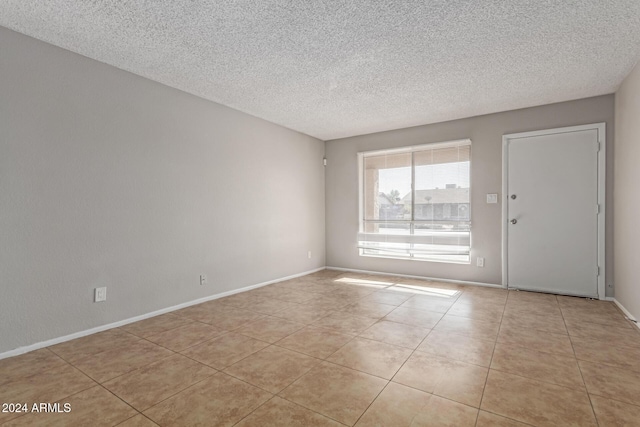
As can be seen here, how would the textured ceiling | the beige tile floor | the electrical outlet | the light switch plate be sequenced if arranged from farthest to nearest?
1. the light switch plate
2. the electrical outlet
3. the textured ceiling
4. the beige tile floor

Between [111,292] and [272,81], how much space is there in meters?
2.72

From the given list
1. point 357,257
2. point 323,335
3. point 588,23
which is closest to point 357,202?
point 357,257

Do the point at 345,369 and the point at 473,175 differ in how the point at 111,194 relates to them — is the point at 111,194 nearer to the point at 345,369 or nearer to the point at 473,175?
the point at 345,369

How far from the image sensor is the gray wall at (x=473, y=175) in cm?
404

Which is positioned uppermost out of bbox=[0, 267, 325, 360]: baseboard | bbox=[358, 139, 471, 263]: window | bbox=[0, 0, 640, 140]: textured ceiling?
bbox=[0, 0, 640, 140]: textured ceiling

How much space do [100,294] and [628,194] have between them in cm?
544

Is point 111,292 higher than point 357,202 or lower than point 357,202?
lower

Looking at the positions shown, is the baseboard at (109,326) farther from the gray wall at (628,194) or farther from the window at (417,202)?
the gray wall at (628,194)

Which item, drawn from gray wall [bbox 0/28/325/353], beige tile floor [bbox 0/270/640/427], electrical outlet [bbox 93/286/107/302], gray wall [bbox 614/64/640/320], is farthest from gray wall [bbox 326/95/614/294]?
electrical outlet [bbox 93/286/107/302]

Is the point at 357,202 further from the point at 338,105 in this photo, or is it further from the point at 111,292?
the point at 111,292

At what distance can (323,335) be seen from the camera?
112 inches

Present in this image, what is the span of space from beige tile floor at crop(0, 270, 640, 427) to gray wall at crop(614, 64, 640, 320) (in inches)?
13.5

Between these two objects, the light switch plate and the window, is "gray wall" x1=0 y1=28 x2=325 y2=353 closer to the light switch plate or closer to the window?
the window

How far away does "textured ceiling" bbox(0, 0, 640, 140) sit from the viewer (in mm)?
2240
